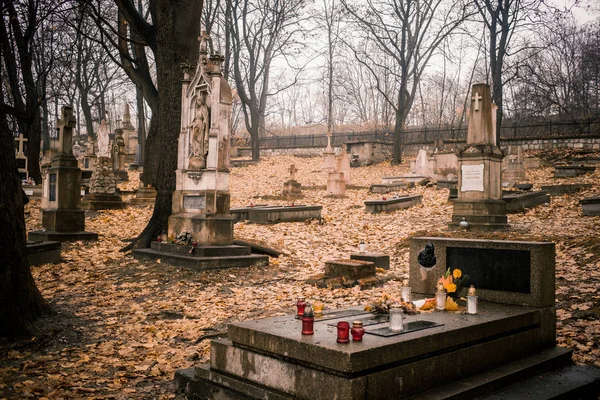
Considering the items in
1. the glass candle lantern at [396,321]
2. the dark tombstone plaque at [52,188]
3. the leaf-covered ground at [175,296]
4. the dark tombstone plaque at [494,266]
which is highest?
the dark tombstone plaque at [52,188]

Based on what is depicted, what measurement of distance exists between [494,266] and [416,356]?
1.92 meters

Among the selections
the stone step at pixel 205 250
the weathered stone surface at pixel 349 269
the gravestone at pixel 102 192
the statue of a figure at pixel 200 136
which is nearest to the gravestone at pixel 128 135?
the gravestone at pixel 102 192

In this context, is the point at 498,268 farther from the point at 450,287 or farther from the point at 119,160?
the point at 119,160

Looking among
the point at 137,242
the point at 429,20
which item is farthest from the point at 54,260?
the point at 429,20

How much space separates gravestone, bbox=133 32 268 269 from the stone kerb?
5.49 metres

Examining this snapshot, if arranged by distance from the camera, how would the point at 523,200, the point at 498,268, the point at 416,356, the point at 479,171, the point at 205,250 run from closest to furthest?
1. the point at 416,356
2. the point at 498,268
3. the point at 205,250
4. the point at 479,171
5. the point at 523,200

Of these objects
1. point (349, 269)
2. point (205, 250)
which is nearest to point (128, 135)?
point (205, 250)

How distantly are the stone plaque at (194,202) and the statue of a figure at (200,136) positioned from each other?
0.68 metres

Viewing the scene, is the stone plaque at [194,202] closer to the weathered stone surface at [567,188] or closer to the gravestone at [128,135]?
the weathered stone surface at [567,188]

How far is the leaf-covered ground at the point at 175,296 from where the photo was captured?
17.5 ft

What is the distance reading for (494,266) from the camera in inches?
217

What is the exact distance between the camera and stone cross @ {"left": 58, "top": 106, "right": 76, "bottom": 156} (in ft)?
47.3

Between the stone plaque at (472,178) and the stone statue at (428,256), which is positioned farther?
the stone plaque at (472,178)

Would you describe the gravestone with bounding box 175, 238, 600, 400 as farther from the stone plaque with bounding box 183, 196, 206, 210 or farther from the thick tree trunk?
the stone plaque with bounding box 183, 196, 206, 210
